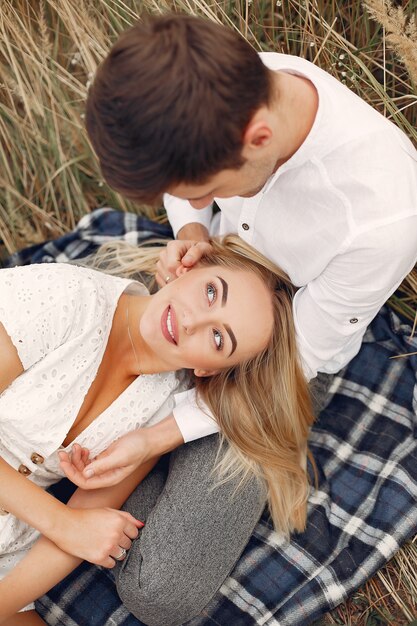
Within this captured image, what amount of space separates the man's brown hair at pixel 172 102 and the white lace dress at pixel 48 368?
0.82m

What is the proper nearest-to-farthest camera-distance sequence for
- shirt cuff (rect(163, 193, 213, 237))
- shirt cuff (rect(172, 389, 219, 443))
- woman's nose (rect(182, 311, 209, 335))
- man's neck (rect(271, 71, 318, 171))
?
man's neck (rect(271, 71, 318, 171)) → woman's nose (rect(182, 311, 209, 335)) → shirt cuff (rect(172, 389, 219, 443)) → shirt cuff (rect(163, 193, 213, 237))

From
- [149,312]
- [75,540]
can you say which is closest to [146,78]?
[149,312]

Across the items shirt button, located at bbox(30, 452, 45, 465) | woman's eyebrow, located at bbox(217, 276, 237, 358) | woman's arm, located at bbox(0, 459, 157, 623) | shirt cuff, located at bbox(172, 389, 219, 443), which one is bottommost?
woman's arm, located at bbox(0, 459, 157, 623)

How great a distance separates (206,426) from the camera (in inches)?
105

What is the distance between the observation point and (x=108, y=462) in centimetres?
246

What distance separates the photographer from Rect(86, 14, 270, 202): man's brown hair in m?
1.60

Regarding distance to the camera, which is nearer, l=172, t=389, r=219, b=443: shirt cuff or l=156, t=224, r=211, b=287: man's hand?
l=156, t=224, r=211, b=287: man's hand

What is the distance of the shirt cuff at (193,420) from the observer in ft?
8.71

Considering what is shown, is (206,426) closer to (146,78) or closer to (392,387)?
(392,387)

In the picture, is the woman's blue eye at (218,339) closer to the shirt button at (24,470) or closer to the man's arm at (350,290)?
the man's arm at (350,290)

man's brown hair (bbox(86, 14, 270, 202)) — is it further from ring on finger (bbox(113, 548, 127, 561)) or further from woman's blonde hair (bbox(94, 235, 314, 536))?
ring on finger (bbox(113, 548, 127, 561))

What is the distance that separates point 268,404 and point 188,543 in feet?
2.01

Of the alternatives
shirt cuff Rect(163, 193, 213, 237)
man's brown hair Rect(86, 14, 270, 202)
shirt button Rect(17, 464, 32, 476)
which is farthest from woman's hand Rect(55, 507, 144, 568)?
man's brown hair Rect(86, 14, 270, 202)

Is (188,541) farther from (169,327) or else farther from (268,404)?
(169,327)
